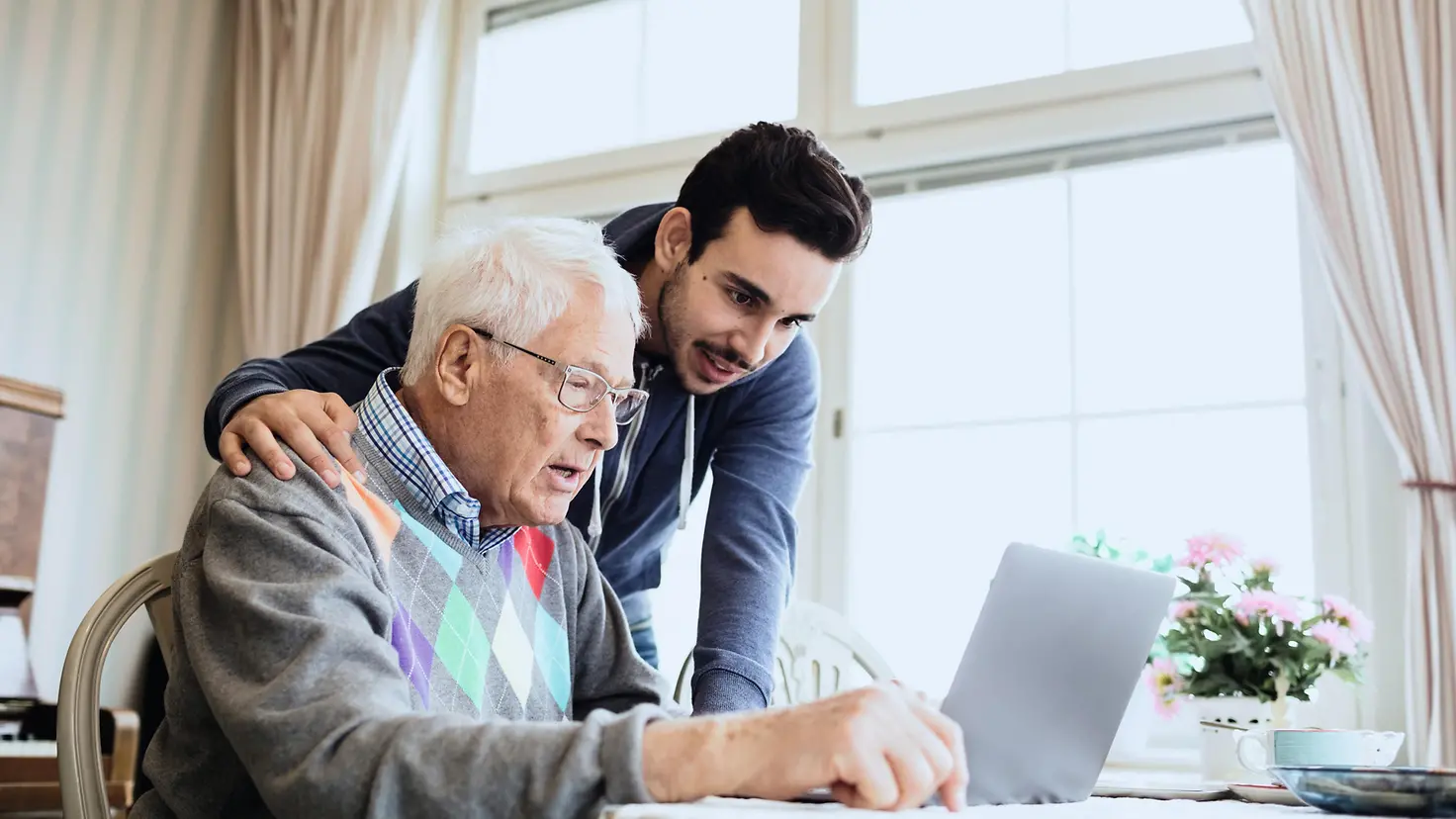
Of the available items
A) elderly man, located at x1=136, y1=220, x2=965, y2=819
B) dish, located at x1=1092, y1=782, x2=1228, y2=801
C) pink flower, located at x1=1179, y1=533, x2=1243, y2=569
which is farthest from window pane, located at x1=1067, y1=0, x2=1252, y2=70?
dish, located at x1=1092, y1=782, x2=1228, y2=801

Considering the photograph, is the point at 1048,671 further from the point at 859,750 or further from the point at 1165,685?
the point at 1165,685

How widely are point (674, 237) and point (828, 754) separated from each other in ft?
3.48

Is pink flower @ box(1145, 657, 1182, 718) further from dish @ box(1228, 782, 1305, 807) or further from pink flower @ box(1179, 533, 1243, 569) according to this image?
dish @ box(1228, 782, 1305, 807)

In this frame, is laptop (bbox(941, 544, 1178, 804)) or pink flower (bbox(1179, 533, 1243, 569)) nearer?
laptop (bbox(941, 544, 1178, 804))

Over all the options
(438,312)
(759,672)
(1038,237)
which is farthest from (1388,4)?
(438,312)

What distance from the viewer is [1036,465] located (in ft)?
9.35

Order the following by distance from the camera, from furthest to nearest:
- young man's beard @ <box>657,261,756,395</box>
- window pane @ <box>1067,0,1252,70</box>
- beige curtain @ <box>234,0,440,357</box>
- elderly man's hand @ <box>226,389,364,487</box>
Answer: beige curtain @ <box>234,0,440,357</box> → window pane @ <box>1067,0,1252,70</box> → young man's beard @ <box>657,261,756,395</box> → elderly man's hand @ <box>226,389,364,487</box>

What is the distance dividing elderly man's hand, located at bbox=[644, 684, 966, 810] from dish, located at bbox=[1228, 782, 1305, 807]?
0.41 m

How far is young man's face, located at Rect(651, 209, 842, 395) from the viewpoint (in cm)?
166

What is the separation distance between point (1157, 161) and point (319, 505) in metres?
2.22

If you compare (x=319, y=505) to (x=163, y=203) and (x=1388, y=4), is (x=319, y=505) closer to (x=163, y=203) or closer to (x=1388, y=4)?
(x=1388, y=4)

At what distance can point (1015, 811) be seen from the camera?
35.7 inches

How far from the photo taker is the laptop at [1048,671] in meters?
0.99

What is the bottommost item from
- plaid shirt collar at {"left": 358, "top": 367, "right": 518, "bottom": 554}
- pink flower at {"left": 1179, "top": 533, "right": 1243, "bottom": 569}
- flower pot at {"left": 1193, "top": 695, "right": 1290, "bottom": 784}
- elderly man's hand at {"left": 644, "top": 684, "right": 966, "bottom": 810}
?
flower pot at {"left": 1193, "top": 695, "right": 1290, "bottom": 784}
